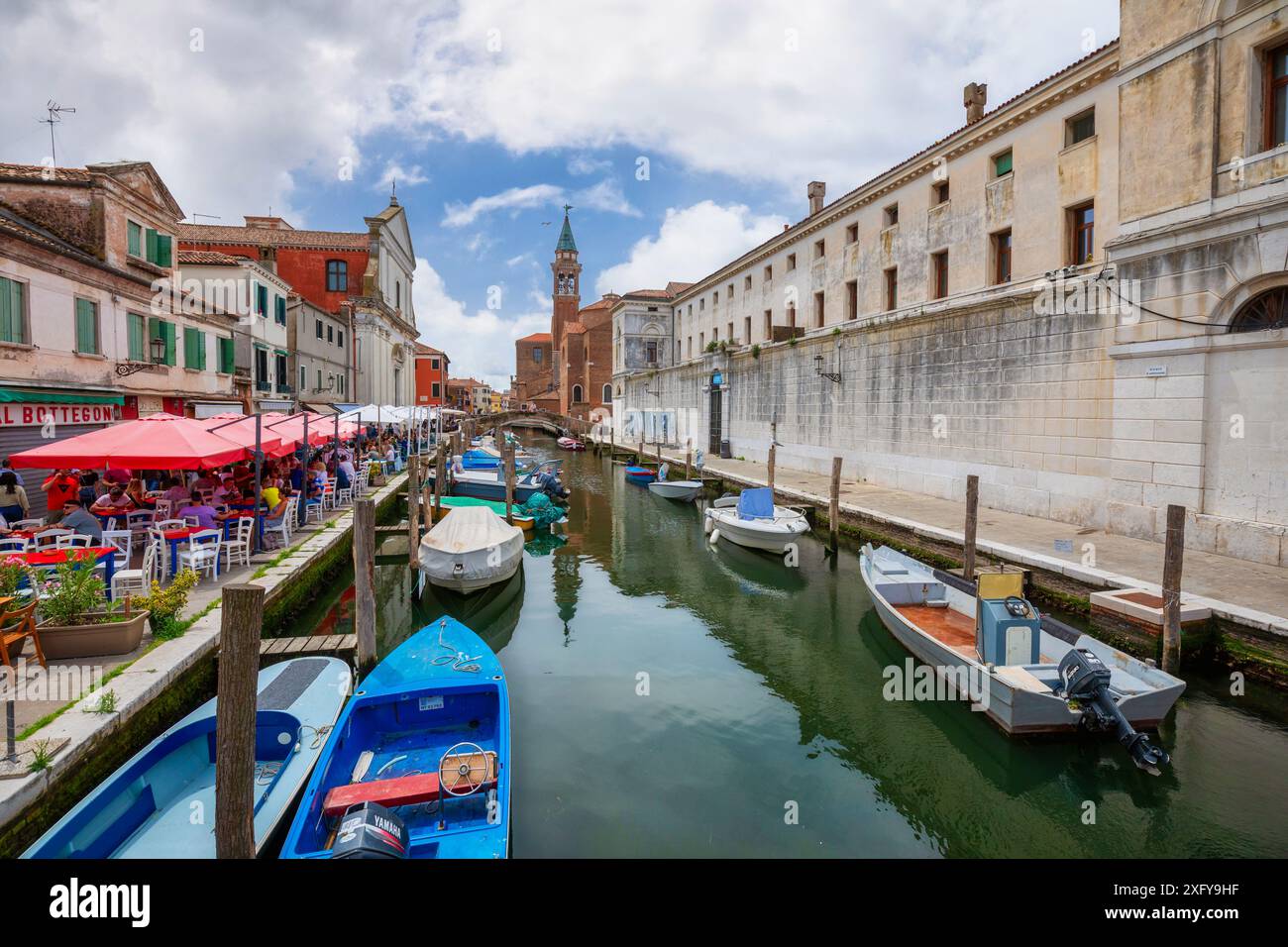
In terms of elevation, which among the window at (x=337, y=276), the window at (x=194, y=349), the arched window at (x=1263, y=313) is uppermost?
the window at (x=337, y=276)

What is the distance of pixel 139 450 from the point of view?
848 cm

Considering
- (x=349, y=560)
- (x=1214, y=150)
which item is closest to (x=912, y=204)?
(x=1214, y=150)

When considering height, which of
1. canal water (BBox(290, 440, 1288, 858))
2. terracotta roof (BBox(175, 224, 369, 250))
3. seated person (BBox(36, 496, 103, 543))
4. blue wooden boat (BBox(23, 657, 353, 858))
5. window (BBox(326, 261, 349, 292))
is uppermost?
terracotta roof (BBox(175, 224, 369, 250))

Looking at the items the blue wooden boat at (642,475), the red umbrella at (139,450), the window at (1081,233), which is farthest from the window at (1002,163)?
the red umbrella at (139,450)

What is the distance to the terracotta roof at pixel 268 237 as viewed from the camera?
126ft

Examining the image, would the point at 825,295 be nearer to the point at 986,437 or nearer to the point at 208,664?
the point at 986,437

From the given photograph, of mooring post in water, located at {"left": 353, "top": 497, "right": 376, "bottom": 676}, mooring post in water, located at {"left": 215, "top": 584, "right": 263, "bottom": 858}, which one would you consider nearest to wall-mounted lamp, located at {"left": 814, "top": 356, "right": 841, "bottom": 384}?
mooring post in water, located at {"left": 353, "top": 497, "right": 376, "bottom": 676}

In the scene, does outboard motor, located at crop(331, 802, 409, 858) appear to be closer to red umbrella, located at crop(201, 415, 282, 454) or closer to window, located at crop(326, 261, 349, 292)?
red umbrella, located at crop(201, 415, 282, 454)

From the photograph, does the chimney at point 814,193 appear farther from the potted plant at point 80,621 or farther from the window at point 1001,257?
the potted plant at point 80,621

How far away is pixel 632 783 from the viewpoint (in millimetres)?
6441

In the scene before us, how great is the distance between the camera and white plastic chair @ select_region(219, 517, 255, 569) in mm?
10492

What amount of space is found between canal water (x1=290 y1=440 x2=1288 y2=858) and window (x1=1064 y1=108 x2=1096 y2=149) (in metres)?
12.3

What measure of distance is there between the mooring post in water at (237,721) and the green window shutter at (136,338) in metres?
16.1

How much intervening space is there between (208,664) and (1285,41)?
1740 centimetres
